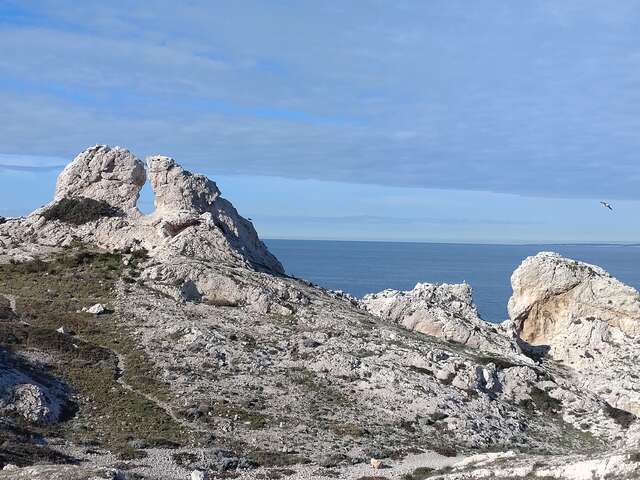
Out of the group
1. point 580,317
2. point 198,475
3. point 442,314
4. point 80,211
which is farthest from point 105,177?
point 198,475

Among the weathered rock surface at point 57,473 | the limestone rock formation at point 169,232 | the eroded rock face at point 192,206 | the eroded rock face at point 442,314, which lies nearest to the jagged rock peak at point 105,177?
the limestone rock formation at point 169,232

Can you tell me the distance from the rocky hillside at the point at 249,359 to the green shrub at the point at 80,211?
0.17 metres

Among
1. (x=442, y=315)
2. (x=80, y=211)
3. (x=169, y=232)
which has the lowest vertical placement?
(x=442, y=315)

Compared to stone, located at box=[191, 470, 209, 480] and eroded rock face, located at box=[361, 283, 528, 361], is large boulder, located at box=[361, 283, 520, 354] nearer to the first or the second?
eroded rock face, located at box=[361, 283, 528, 361]

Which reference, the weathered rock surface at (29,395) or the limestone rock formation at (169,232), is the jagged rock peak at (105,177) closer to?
the limestone rock formation at (169,232)

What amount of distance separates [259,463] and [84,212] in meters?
38.2

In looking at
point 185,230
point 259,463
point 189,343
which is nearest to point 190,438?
point 259,463

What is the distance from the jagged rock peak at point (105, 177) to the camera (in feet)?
217

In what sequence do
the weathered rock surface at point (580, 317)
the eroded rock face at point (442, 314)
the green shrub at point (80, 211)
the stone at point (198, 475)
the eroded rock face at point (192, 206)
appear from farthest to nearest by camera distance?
1. the green shrub at point (80, 211)
2. the eroded rock face at point (192, 206)
3. the eroded rock face at point (442, 314)
4. the weathered rock surface at point (580, 317)
5. the stone at point (198, 475)

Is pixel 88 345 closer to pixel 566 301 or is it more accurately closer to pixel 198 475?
pixel 198 475

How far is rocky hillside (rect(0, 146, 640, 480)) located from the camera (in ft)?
111

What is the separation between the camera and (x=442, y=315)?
59406 millimetres

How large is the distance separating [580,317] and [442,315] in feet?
39.6

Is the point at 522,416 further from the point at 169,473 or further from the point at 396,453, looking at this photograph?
the point at 169,473
